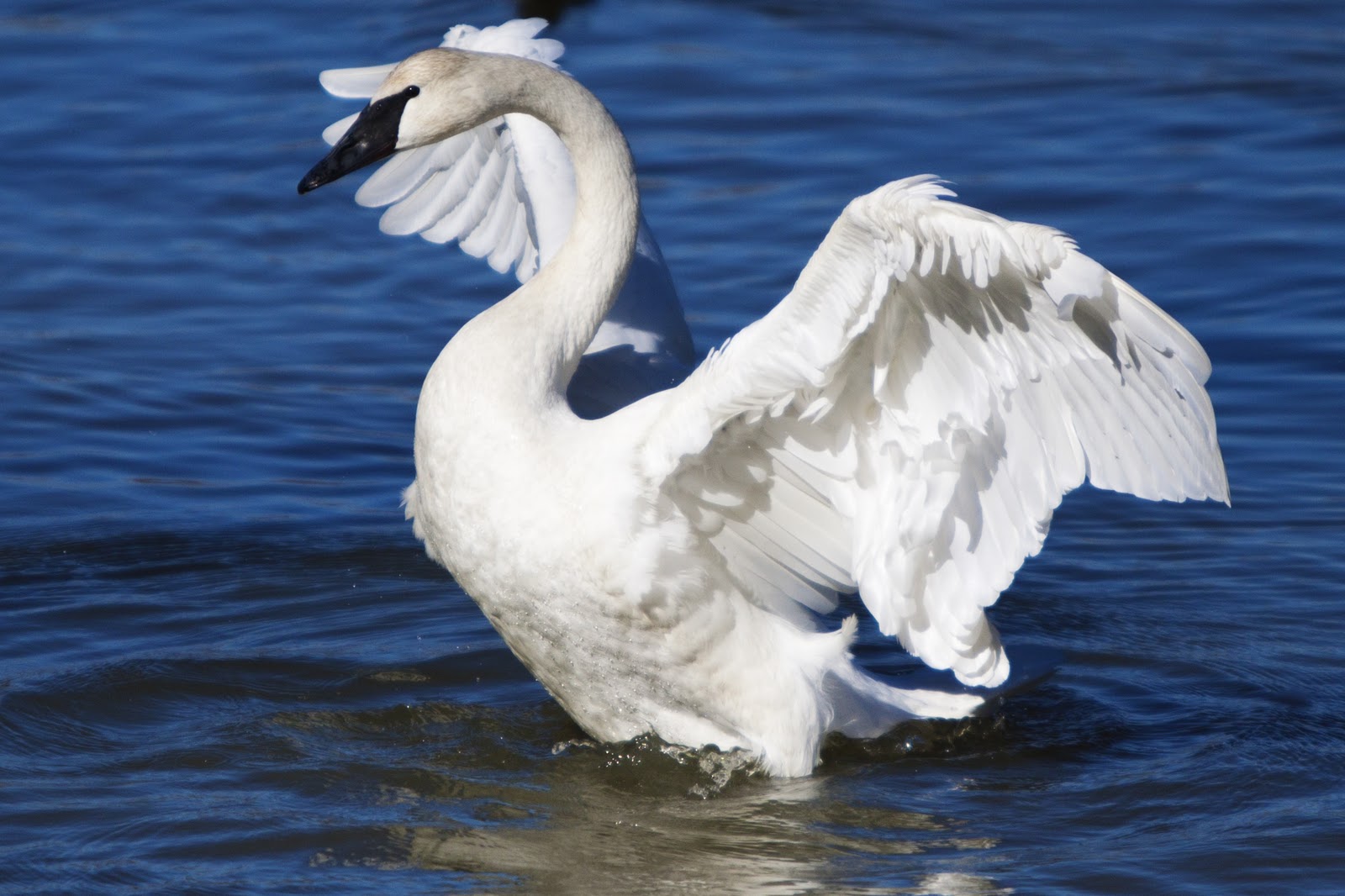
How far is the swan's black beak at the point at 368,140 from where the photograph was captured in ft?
17.3

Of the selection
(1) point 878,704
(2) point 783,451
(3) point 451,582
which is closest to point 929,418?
(2) point 783,451

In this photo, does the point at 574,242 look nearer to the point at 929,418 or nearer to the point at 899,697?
the point at 929,418

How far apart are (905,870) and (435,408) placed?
5.40 feet

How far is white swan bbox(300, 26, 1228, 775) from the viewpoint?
4.50 meters

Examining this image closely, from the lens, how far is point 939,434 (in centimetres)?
480

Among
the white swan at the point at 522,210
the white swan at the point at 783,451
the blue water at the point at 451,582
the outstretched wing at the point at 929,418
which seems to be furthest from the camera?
the white swan at the point at 522,210

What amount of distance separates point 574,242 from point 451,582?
1954mm

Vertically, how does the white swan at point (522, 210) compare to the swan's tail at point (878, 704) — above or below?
above

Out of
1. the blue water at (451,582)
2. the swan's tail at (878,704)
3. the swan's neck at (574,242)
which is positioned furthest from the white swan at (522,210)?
the swan's tail at (878,704)

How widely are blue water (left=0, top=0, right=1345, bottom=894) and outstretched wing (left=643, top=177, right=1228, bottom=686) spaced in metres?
0.64

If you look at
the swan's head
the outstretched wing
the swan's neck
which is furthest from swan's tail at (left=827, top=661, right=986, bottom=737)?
the swan's head

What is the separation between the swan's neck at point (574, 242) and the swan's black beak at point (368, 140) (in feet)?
0.94

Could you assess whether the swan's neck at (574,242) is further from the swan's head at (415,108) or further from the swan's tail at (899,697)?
the swan's tail at (899,697)

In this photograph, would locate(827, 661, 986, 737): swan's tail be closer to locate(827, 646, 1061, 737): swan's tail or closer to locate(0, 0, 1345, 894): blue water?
locate(827, 646, 1061, 737): swan's tail
